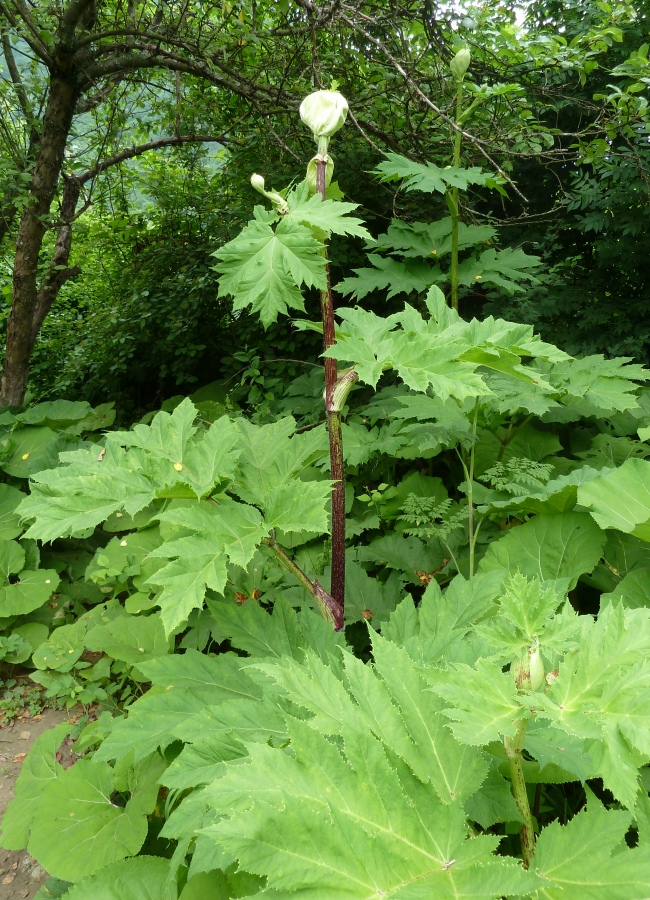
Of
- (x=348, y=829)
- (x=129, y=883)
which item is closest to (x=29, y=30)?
(x=129, y=883)

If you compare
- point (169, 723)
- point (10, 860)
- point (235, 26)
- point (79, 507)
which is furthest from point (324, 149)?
point (235, 26)

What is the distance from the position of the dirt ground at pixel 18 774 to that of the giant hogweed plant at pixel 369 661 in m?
0.17

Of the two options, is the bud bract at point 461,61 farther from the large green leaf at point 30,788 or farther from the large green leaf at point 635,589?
the large green leaf at point 30,788

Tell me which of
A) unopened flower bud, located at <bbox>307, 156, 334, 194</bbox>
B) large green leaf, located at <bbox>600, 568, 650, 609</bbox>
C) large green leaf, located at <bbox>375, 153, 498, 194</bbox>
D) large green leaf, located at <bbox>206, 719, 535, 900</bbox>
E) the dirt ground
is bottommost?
the dirt ground

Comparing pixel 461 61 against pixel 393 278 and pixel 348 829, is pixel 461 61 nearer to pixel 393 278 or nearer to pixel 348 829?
pixel 393 278

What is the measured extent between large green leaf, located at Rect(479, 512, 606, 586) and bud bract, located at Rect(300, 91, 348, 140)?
131 cm

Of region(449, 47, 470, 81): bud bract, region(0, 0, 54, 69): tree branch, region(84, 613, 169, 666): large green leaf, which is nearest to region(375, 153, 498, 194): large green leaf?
region(449, 47, 470, 81): bud bract

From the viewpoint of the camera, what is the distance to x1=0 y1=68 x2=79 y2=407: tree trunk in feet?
11.9

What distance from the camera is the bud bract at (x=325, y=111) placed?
1415 mm

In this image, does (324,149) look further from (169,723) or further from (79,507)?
(169,723)

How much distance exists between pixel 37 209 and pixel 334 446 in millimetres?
3289

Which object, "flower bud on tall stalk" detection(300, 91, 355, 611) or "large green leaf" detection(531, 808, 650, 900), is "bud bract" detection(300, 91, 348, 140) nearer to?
"flower bud on tall stalk" detection(300, 91, 355, 611)

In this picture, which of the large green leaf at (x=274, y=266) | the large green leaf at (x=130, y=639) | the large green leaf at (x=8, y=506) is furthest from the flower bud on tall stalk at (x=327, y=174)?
the large green leaf at (x=8, y=506)

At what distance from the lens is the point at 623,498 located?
169cm
